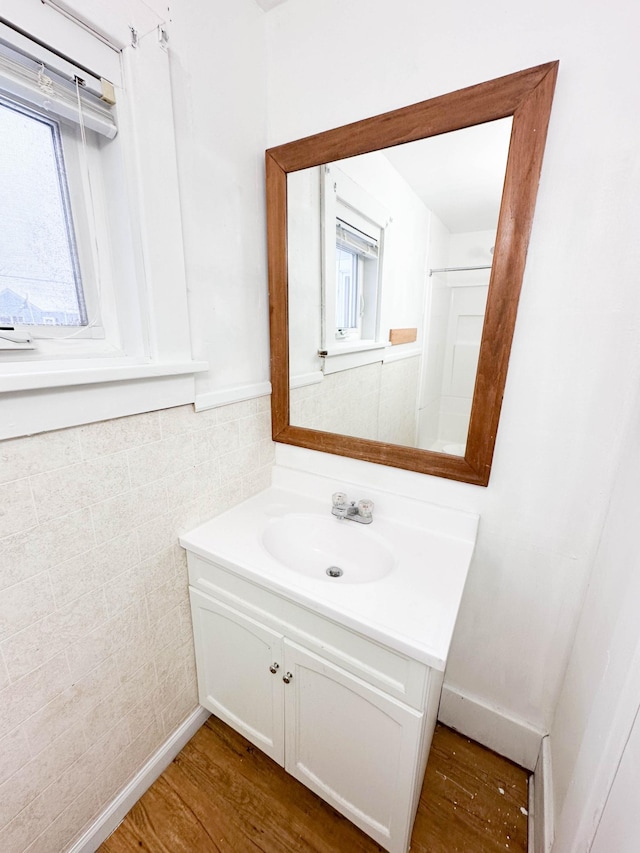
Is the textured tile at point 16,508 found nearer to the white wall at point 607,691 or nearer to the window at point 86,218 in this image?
the window at point 86,218

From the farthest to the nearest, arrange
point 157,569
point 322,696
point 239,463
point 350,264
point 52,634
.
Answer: point 239,463, point 350,264, point 157,569, point 322,696, point 52,634

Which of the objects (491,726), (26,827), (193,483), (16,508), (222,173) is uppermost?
(222,173)

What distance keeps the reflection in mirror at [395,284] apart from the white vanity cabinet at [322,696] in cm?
58

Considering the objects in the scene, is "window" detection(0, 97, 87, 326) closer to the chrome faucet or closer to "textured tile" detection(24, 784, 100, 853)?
the chrome faucet

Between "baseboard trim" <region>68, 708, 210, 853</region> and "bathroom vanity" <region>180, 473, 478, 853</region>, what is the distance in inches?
4.6

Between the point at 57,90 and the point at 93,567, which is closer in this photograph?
the point at 57,90

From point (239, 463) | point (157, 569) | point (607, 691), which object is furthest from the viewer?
point (239, 463)

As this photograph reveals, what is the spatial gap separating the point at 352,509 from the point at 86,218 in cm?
106

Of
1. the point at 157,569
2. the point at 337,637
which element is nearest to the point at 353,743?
the point at 337,637

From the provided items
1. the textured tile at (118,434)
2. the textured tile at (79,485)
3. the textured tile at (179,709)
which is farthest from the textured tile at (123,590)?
the textured tile at (179,709)

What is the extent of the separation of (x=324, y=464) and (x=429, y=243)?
78cm

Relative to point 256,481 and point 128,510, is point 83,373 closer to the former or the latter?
point 128,510

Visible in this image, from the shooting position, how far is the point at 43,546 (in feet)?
2.43

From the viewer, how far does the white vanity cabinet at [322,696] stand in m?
0.77
